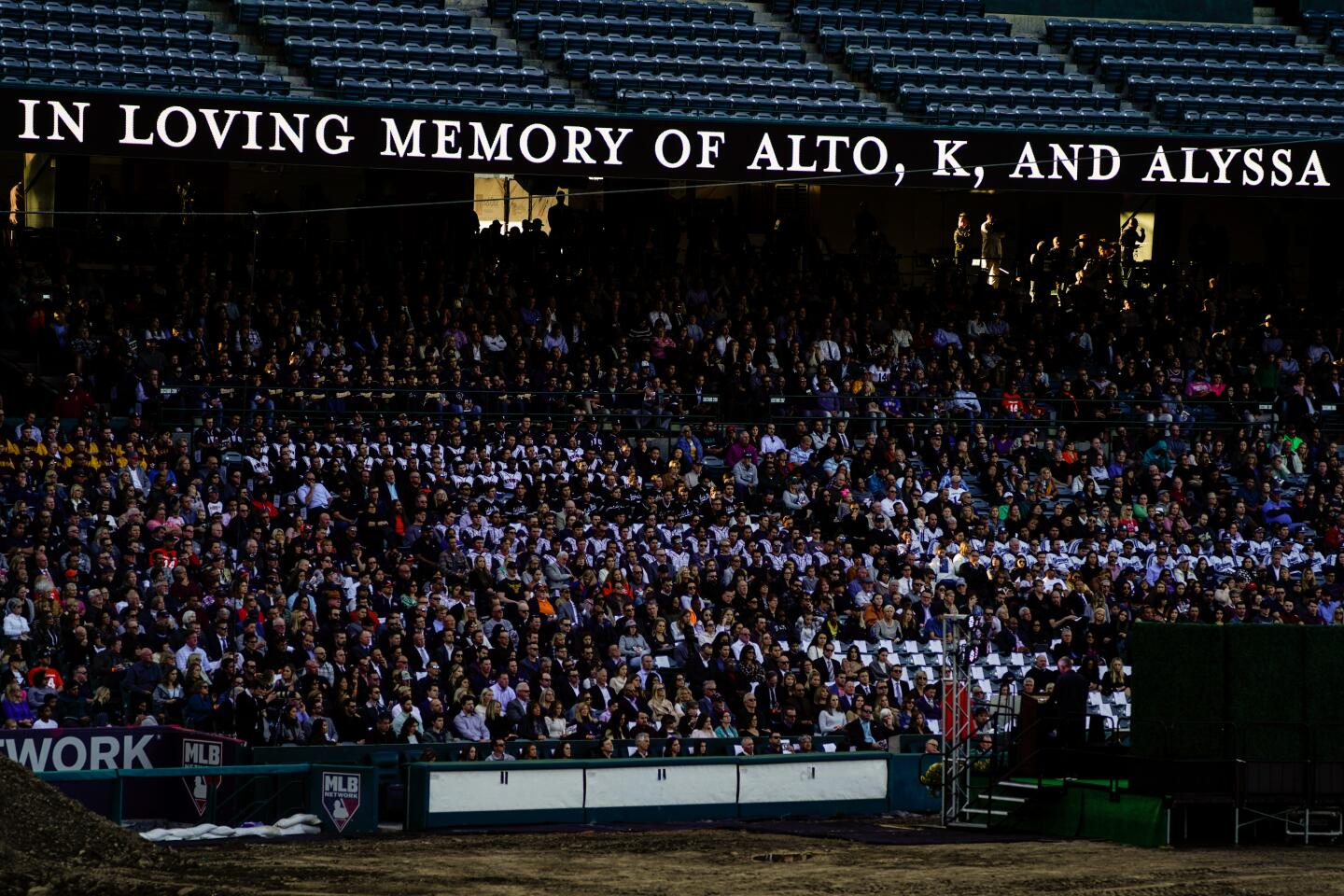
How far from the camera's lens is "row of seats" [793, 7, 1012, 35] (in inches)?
1475

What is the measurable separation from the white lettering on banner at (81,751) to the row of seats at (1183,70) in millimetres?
21801

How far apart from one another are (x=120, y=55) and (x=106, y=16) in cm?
145

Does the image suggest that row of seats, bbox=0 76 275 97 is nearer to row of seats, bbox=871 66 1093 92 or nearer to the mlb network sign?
the mlb network sign

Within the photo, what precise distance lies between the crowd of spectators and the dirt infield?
2.96m

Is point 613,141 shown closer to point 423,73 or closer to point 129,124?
point 423,73

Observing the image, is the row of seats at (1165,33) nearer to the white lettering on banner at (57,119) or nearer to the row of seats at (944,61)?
the row of seats at (944,61)

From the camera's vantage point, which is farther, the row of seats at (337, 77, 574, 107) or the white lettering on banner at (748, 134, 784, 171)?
the white lettering on banner at (748, 134, 784, 171)

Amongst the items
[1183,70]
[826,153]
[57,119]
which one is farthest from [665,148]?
[1183,70]

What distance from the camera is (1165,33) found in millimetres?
39562

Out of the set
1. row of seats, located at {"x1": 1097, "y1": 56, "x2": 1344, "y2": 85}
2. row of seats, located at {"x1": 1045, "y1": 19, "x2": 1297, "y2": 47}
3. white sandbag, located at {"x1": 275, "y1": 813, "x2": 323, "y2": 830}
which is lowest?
white sandbag, located at {"x1": 275, "y1": 813, "x2": 323, "y2": 830}

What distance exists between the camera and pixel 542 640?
25703 millimetres

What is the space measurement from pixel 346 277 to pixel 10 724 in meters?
11.3

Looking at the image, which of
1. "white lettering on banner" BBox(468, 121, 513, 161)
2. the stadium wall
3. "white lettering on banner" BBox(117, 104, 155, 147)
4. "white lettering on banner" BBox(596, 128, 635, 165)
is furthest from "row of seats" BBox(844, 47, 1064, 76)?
the stadium wall

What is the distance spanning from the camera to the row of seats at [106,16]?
104 feet
